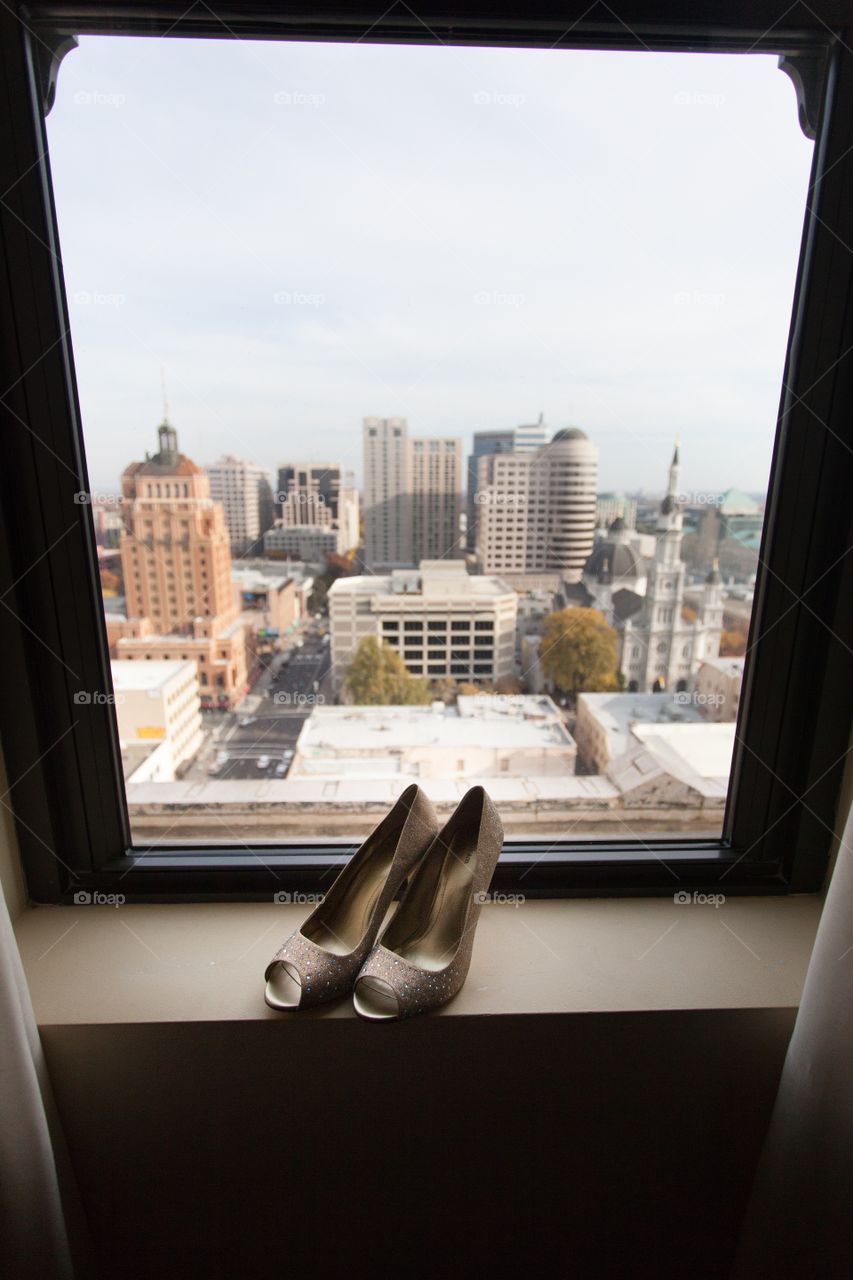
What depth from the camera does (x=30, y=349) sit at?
2.89 feet

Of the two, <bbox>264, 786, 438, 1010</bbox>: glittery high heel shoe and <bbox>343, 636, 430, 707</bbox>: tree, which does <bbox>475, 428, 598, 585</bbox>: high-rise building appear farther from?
<bbox>264, 786, 438, 1010</bbox>: glittery high heel shoe

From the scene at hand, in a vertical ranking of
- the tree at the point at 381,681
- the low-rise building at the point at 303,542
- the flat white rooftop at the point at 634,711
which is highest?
the low-rise building at the point at 303,542

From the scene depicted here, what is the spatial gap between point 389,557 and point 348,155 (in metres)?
0.53

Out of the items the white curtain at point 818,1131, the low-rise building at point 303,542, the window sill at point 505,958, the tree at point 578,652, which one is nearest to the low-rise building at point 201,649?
the low-rise building at point 303,542

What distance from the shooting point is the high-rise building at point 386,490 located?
3.14 ft

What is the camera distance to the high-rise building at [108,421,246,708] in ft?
3.14

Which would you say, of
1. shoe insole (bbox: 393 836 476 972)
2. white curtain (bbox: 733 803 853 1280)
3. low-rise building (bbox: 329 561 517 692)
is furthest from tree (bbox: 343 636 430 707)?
white curtain (bbox: 733 803 853 1280)

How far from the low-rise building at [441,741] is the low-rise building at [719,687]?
0.22 metres

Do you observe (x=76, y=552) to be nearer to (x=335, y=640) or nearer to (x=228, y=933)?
(x=335, y=640)

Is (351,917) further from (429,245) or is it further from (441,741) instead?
(429,245)

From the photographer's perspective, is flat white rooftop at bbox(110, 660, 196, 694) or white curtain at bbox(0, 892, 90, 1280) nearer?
white curtain at bbox(0, 892, 90, 1280)

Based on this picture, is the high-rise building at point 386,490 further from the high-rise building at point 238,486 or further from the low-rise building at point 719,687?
the low-rise building at point 719,687

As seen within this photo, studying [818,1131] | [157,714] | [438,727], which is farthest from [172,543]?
[818,1131]

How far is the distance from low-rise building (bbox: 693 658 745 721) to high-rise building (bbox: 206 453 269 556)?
2.38ft
